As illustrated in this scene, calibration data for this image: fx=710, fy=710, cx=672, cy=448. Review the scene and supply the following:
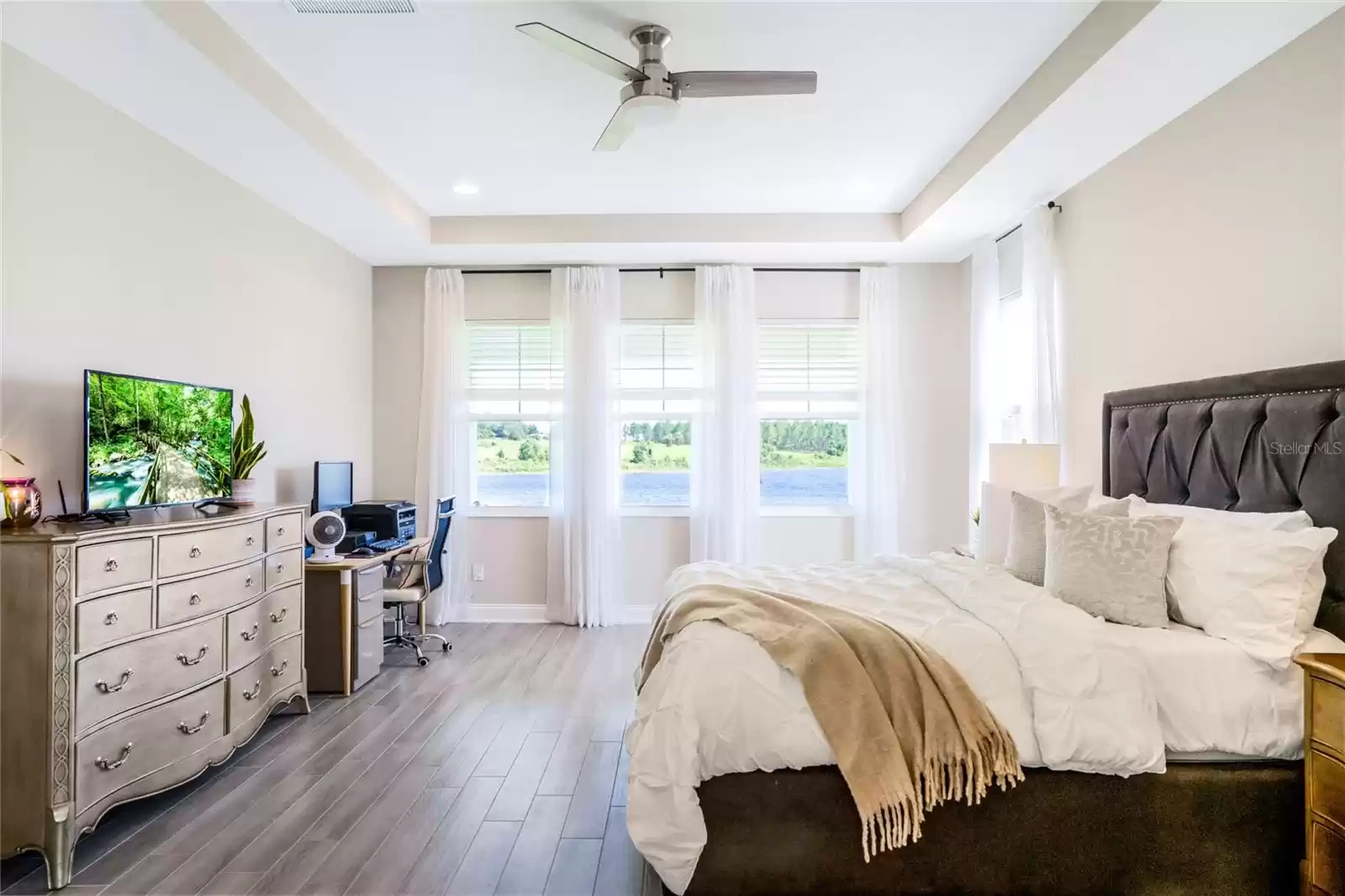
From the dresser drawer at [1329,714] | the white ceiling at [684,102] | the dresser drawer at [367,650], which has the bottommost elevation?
the dresser drawer at [367,650]

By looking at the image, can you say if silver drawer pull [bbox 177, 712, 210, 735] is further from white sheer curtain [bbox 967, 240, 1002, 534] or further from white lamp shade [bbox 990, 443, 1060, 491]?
white sheer curtain [bbox 967, 240, 1002, 534]

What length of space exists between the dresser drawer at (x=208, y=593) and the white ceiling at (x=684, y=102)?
6.76 ft

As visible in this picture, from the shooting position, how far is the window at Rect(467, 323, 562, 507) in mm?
5547

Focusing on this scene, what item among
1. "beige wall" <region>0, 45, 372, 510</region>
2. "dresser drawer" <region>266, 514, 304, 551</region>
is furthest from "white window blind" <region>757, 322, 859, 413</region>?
"dresser drawer" <region>266, 514, 304, 551</region>

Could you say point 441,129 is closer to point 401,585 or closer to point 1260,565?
point 401,585

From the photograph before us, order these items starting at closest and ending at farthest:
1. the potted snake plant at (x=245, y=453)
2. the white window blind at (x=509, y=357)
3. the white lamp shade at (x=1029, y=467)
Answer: the potted snake plant at (x=245, y=453)
the white lamp shade at (x=1029, y=467)
the white window blind at (x=509, y=357)

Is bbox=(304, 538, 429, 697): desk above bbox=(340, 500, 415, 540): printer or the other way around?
the other way around

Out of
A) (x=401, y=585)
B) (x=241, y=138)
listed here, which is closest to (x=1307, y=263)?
Answer: (x=241, y=138)

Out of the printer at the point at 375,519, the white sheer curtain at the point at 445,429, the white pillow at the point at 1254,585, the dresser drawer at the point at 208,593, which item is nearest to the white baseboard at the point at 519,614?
the white sheer curtain at the point at 445,429

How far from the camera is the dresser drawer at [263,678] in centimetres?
294

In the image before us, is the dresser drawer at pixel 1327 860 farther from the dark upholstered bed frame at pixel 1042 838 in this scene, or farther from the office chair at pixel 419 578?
the office chair at pixel 419 578

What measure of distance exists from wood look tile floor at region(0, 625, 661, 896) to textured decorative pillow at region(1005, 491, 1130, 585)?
1838 mm

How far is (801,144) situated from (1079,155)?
130 centimetres

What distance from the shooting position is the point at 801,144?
365cm
